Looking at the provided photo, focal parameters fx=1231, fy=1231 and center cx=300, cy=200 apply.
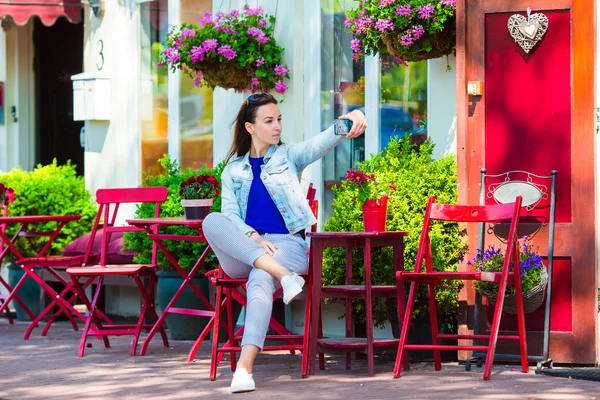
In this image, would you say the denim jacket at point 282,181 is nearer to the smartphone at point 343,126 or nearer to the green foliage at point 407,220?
the smartphone at point 343,126

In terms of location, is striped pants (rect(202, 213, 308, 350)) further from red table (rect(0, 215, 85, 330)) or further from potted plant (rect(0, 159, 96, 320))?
potted plant (rect(0, 159, 96, 320))

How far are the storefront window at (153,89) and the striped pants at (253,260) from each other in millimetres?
3904

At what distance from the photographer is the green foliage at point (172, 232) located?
829 cm

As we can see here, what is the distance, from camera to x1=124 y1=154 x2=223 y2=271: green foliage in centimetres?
829

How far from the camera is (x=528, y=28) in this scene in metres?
6.79

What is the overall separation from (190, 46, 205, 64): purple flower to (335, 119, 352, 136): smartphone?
96.2 inches

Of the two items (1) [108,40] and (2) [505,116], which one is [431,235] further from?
(1) [108,40]

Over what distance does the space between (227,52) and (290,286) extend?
2.82 metres

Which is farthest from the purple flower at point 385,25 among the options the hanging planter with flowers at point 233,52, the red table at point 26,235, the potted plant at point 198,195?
the red table at point 26,235

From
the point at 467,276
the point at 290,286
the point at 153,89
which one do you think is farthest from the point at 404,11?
the point at 153,89

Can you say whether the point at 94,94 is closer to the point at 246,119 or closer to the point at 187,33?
the point at 187,33

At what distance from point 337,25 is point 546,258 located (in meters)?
2.55

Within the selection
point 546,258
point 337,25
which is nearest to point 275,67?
point 337,25

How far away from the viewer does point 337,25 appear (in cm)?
851
